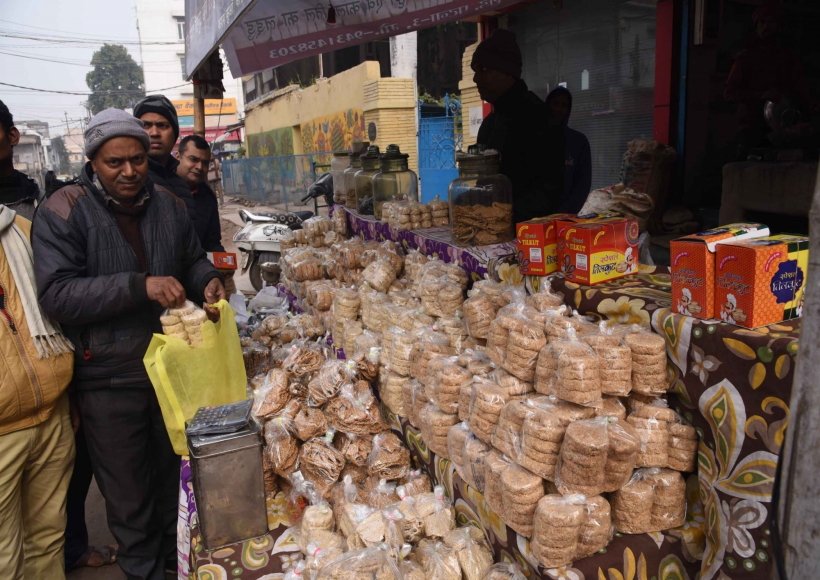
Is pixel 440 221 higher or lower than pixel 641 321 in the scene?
higher

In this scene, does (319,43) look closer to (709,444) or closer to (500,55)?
(500,55)

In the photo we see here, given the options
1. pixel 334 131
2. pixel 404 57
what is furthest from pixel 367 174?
pixel 334 131

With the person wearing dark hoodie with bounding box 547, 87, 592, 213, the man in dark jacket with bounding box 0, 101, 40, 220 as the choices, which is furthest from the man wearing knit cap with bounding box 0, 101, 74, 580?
the person wearing dark hoodie with bounding box 547, 87, 592, 213

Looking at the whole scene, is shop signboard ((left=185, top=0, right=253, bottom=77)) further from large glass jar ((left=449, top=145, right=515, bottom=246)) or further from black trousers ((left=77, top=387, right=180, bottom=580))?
black trousers ((left=77, top=387, right=180, bottom=580))

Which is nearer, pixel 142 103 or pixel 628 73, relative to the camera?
pixel 142 103

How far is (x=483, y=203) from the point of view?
2.97 meters

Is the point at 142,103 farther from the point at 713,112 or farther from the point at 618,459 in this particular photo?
the point at 713,112

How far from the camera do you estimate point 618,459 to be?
64.4 inches

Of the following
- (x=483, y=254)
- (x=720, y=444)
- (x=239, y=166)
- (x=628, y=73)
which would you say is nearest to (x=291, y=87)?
(x=239, y=166)

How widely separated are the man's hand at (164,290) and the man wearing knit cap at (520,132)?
5.82ft

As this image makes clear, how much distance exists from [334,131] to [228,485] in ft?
58.3

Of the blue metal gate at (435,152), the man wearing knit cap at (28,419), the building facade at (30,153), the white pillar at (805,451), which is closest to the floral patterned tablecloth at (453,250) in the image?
the white pillar at (805,451)

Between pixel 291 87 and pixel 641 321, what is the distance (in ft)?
77.4

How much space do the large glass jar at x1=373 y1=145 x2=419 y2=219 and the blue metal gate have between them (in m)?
9.79
